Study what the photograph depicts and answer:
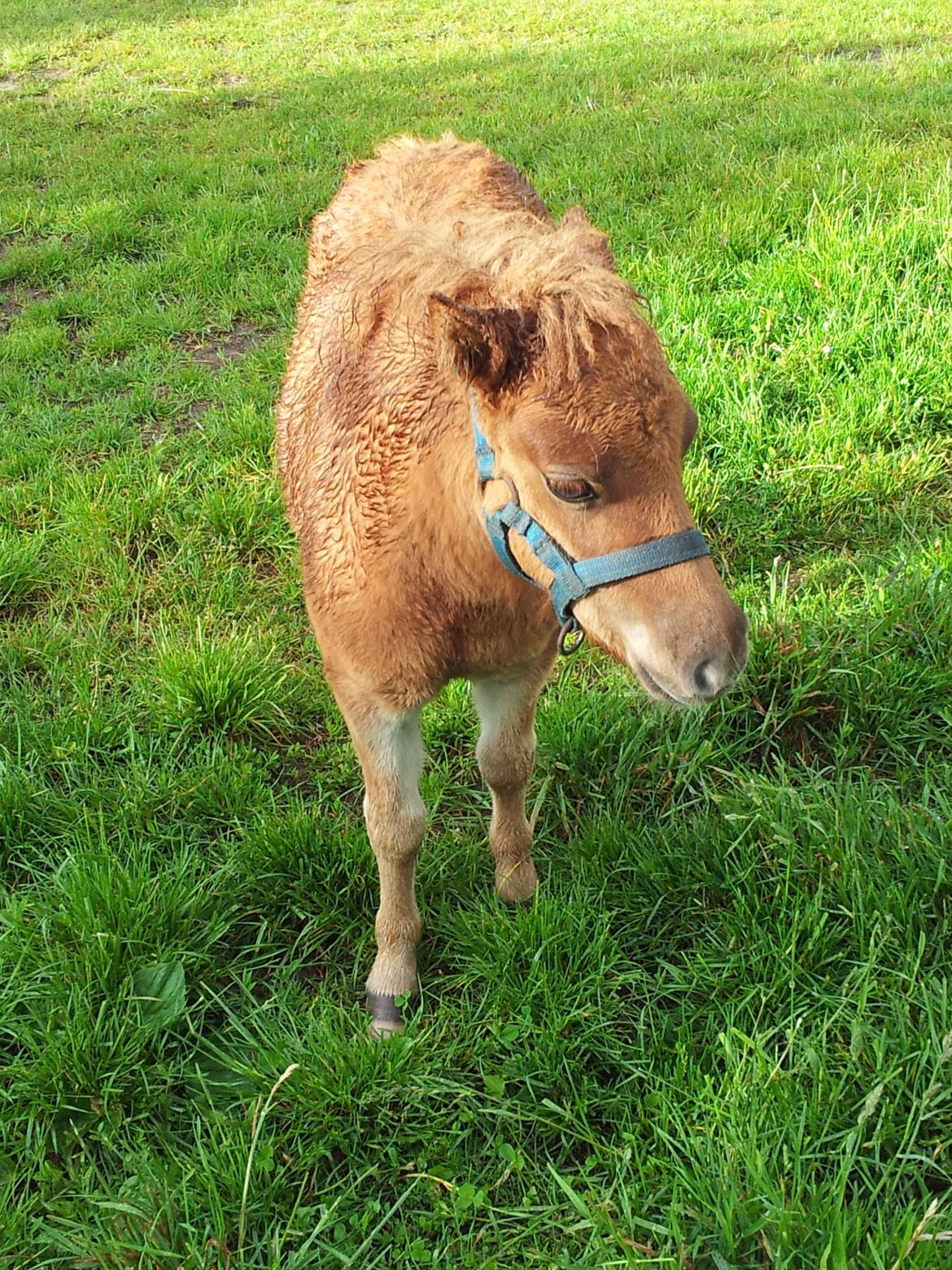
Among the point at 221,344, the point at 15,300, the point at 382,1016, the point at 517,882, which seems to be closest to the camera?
the point at 382,1016

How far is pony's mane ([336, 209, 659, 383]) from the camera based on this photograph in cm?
186

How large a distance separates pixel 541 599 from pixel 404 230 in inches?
36.1

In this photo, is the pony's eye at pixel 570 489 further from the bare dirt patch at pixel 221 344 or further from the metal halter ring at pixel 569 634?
the bare dirt patch at pixel 221 344

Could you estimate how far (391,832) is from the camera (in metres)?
2.65

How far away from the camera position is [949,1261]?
177cm

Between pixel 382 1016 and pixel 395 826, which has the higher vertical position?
pixel 395 826

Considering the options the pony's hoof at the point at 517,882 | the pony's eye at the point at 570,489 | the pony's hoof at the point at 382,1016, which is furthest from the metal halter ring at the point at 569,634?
the pony's hoof at the point at 382,1016

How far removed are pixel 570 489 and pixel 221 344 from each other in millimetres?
4343

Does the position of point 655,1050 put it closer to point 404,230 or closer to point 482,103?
point 404,230

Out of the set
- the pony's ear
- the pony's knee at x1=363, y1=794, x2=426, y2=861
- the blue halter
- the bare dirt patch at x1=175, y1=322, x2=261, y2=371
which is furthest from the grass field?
the pony's ear

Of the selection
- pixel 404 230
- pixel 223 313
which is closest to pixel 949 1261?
pixel 404 230

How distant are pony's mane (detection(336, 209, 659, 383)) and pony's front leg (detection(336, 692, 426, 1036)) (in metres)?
0.99

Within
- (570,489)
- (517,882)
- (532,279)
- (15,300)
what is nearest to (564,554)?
(570,489)

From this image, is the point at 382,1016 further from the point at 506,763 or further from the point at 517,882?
the point at 506,763
